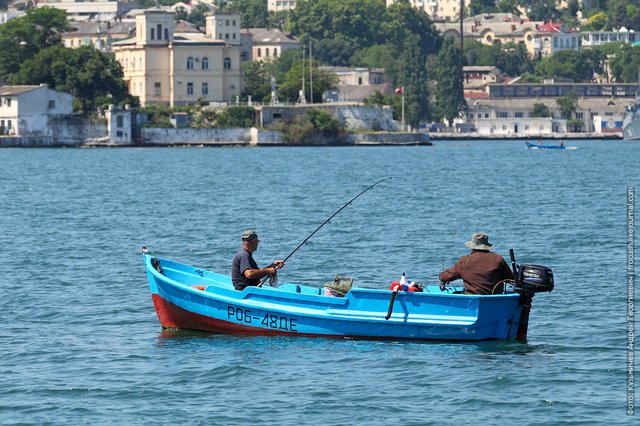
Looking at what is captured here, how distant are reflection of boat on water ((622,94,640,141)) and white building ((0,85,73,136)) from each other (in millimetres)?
61758

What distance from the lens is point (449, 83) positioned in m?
176

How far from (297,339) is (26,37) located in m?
120

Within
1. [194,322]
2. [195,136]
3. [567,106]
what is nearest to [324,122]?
[195,136]

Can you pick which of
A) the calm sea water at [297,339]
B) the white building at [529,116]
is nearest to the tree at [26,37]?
the white building at [529,116]

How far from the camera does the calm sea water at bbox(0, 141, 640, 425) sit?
2092 centimetres

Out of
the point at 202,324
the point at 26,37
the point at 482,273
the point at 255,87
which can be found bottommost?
the point at 202,324

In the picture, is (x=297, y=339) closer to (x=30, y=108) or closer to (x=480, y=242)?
(x=480, y=242)

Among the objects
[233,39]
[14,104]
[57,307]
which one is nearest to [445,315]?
[57,307]

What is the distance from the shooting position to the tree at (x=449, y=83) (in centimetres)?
17525

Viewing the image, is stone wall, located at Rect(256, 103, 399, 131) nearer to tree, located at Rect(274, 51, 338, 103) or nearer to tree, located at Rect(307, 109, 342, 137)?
tree, located at Rect(307, 109, 342, 137)

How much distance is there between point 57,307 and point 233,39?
12633 cm

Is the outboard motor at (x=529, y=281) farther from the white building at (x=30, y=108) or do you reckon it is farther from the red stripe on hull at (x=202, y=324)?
the white building at (x=30, y=108)

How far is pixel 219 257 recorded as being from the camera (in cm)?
3850

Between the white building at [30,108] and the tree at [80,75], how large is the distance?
2.22 m
